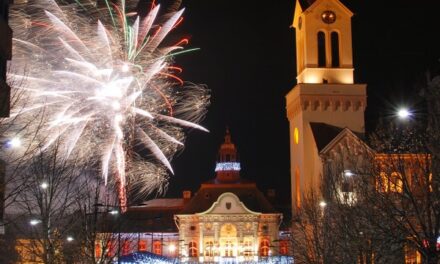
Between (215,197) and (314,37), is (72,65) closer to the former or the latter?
(314,37)

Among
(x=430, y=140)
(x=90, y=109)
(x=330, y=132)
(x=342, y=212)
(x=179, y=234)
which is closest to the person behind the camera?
(x=430, y=140)

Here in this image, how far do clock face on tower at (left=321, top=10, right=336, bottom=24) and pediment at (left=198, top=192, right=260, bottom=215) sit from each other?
40450mm

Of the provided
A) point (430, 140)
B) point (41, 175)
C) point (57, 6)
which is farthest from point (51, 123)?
point (430, 140)

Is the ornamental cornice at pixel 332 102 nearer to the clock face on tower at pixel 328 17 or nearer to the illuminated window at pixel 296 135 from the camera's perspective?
the illuminated window at pixel 296 135

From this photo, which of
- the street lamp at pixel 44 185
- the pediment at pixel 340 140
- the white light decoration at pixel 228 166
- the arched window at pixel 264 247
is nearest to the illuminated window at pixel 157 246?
the arched window at pixel 264 247

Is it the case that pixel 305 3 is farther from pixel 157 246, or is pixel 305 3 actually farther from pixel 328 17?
pixel 157 246

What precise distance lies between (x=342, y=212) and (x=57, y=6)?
20.2 meters

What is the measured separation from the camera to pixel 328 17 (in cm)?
8869

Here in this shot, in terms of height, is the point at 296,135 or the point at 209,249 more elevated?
the point at 296,135

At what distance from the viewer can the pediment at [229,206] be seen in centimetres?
12275

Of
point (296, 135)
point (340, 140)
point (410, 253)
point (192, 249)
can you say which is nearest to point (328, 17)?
point (296, 135)

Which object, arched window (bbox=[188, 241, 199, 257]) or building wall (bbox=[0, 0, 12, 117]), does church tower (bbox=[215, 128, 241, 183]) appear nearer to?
arched window (bbox=[188, 241, 199, 257])

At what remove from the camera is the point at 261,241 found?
124562mm

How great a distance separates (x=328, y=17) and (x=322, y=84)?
7172mm
